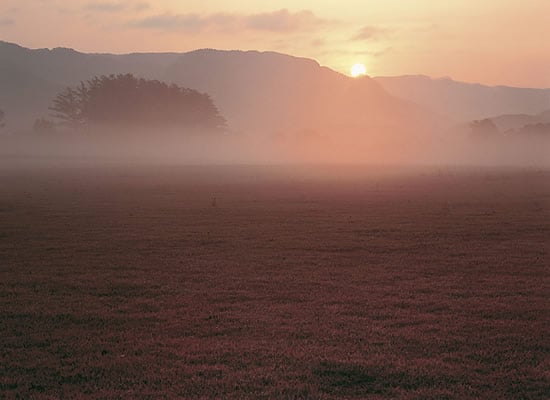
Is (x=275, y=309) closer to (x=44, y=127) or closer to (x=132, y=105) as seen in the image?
(x=132, y=105)

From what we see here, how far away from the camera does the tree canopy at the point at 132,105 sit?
482 feet

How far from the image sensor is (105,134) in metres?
146

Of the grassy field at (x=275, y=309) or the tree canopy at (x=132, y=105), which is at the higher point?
the tree canopy at (x=132, y=105)

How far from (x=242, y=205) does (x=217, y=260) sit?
17.8 metres

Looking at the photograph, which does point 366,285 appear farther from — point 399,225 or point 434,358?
point 399,225

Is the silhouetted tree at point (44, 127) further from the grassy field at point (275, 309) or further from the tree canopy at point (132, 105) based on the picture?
the grassy field at point (275, 309)

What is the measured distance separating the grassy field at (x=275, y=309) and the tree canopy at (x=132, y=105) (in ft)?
412

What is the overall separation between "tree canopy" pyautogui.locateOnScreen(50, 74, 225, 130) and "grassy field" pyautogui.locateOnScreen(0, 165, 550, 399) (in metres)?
126

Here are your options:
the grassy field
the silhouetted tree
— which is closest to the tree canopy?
the silhouetted tree

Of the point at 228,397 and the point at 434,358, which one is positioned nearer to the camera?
the point at 228,397

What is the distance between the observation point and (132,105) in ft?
494

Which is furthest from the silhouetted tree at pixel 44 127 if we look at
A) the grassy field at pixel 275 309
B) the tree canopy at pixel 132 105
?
the grassy field at pixel 275 309

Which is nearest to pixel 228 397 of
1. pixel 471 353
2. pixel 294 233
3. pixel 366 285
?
pixel 471 353

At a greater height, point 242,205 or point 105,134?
point 105,134
